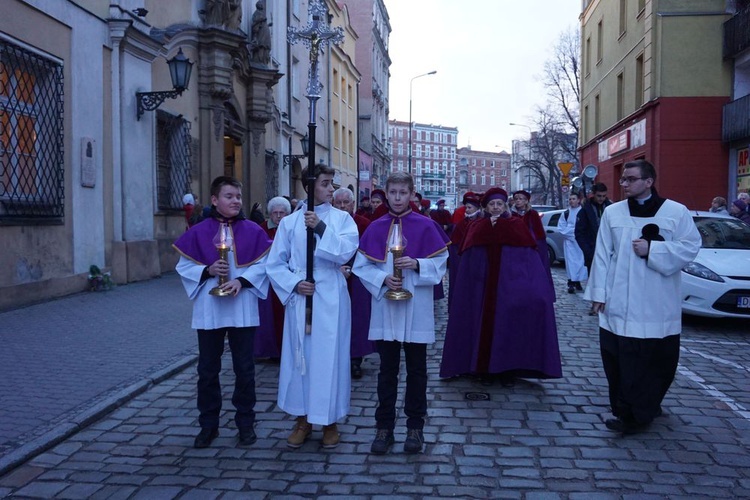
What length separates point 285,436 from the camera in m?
4.91

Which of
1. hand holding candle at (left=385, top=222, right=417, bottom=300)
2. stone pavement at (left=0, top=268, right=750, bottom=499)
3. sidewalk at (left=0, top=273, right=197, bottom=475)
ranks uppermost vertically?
hand holding candle at (left=385, top=222, right=417, bottom=300)

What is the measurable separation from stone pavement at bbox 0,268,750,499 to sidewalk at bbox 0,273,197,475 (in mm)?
171

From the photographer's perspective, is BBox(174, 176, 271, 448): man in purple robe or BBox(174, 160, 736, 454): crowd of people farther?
BBox(174, 176, 271, 448): man in purple robe

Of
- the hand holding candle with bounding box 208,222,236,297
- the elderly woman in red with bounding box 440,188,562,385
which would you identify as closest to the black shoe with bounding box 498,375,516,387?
the elderly woman in red with bounding box 440,188,562,385

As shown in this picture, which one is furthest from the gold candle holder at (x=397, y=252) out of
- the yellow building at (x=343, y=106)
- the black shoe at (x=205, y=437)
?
the yellow building at (x=343, y=106)

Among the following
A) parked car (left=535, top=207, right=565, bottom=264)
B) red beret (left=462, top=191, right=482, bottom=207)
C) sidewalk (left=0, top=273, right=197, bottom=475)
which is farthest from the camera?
parked car (left=535, top=207, right=565, bottom=264)

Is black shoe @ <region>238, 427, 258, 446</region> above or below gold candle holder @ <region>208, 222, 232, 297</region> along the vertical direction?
below

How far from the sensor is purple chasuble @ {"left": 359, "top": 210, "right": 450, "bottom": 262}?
4629 mm

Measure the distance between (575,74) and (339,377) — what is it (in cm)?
4917

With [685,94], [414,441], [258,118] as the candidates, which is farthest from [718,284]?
[685,94]

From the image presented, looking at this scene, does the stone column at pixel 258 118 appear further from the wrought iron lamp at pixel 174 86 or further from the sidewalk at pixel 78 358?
the sidewalk at pixel 78 358

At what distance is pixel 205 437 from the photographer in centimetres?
470

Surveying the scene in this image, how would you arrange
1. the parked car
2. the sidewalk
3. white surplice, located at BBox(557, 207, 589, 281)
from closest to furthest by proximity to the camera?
1. the sidewalk
2. white surplice, located at BBox(557, 207, 589, 281)
3. the parked car

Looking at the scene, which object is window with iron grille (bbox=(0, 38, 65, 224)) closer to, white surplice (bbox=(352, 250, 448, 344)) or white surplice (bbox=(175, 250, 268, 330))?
white surplice (bbox=(175, 250, 268, 330))
